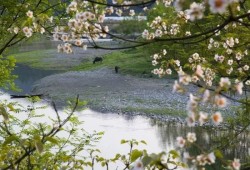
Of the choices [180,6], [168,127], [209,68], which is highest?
[180,6]

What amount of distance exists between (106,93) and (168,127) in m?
11.2

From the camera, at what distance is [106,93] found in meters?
32.8

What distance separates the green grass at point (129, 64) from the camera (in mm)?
42594

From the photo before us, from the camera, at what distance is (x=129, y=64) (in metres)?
46.1

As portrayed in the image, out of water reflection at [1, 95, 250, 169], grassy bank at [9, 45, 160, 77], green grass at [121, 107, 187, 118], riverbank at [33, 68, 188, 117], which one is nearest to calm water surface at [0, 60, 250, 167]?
water reflection at [1, 95, 250, 169]

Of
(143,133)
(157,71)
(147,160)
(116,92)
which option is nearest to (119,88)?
(116,92)

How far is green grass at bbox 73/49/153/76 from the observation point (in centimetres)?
4259

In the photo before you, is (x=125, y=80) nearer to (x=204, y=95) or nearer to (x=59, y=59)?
(x=59, y=59)

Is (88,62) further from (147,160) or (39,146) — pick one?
(147,160)

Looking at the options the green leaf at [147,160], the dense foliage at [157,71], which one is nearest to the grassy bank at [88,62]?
the dense foliage at [157,71]

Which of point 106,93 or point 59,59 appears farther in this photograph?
point 59,59

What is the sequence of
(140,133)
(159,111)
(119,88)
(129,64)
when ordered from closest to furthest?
(140,133) < (159,111) < (119,88) < (129,64)

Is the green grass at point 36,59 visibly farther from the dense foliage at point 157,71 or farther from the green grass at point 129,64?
the dense foliage at point 157,71

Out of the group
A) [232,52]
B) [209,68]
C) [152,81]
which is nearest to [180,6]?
[209,68]
